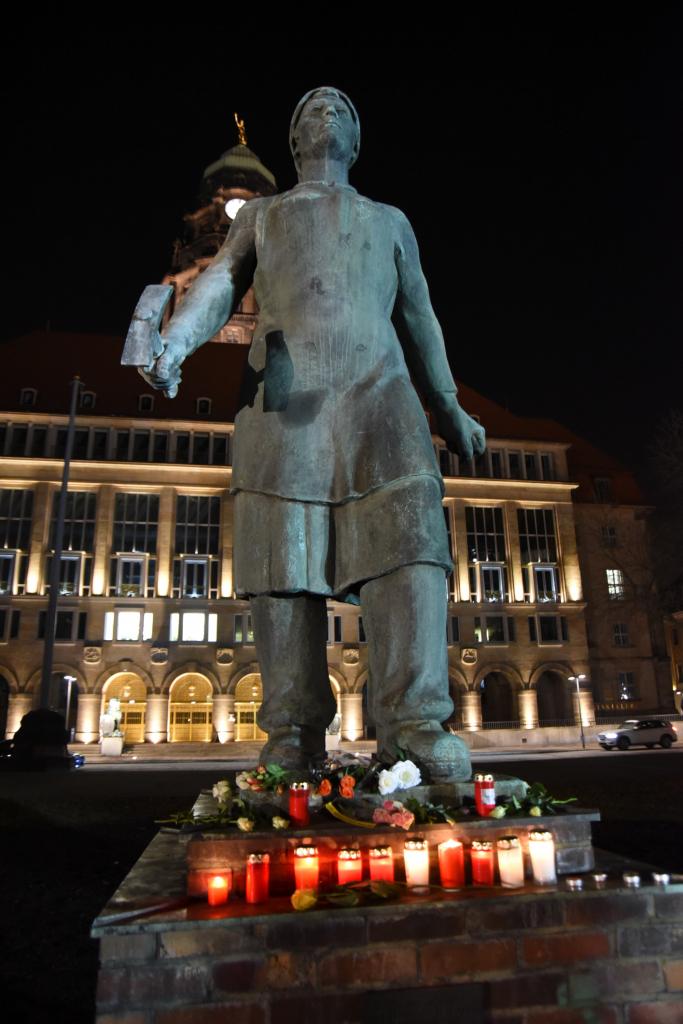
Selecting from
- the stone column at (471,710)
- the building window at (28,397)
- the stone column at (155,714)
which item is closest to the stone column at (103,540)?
the stone column at (155,714)

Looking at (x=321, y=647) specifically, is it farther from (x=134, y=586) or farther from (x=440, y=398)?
(x=134, y=586)

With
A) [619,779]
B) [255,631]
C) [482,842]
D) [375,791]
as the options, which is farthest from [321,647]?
[619,779]

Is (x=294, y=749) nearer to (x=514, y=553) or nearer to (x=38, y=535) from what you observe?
(x=38, y=535)

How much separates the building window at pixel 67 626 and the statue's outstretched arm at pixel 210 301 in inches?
1616

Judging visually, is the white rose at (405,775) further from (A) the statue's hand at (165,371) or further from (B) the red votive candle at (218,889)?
(A) the statue's hand at (165,371)

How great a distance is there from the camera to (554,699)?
48406mm

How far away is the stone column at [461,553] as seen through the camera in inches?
1855

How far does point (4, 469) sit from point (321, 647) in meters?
44.7

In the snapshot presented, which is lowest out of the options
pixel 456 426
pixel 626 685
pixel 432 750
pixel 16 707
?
pixel 432 750

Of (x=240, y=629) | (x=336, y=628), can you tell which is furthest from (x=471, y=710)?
(x=240, y=629)

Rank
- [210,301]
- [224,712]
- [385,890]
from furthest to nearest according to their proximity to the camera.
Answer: [224,712] < [210,301] < [385,890]

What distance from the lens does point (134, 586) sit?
43.9 meters

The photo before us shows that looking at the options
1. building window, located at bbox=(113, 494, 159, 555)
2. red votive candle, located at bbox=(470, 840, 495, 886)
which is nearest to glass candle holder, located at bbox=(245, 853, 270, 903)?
red votive candle, located at bbox=(470, 840, 495, 886)

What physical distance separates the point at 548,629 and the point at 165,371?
4688 centimetres
